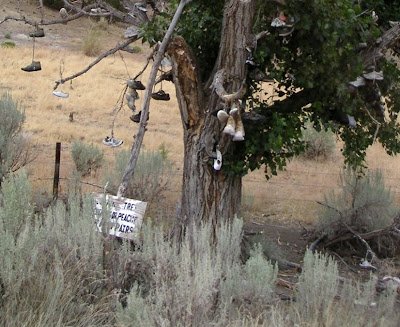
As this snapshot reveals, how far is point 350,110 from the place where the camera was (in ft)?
22.9

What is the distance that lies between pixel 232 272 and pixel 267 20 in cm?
307

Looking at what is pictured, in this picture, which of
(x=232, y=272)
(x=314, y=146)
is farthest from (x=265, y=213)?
(x=232, y=272)

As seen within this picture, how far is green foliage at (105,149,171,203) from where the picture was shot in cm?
1050

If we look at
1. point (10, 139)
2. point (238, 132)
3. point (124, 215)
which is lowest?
point (124, 215)

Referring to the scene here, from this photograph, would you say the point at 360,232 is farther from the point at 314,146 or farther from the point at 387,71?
the point at 314,146

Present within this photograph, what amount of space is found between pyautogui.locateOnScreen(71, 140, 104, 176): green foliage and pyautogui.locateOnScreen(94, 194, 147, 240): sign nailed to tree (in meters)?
7.40

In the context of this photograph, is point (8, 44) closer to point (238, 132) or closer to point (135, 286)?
point (238, 132)

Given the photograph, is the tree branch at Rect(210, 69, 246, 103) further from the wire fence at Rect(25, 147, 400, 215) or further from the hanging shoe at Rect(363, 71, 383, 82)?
the wire fence at Rect(25, 147, 400, 215)

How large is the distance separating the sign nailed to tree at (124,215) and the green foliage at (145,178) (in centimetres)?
466

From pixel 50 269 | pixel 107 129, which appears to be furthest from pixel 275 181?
pixel 50 269

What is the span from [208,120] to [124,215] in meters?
1.67

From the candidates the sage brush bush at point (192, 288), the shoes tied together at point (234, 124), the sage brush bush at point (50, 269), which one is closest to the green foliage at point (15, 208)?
the sage brush bush at point (50, 269)

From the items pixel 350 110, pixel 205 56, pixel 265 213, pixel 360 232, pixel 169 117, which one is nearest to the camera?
pixel 350 110

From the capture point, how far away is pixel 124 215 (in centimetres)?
566
